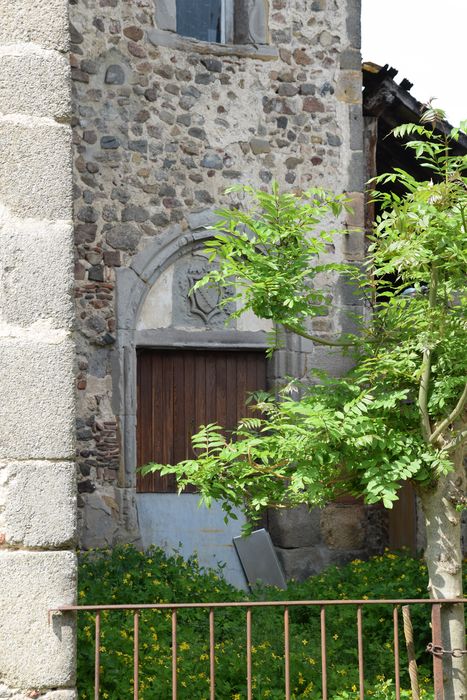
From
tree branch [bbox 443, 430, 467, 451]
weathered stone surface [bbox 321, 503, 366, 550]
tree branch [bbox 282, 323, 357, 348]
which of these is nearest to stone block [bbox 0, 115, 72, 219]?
tree branch [bbox 282, 323, 357, 348]

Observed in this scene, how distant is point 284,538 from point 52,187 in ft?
19.2

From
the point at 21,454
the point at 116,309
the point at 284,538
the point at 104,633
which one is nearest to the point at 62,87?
the point at 21,454

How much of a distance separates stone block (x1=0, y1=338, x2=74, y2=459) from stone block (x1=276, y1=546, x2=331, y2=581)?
5662 millimetres

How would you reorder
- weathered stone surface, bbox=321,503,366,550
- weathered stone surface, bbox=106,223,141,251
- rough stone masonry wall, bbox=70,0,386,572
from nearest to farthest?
rough stone masonry wall, bbox=70,0,386,572, weathered stone surface, bbox=106,223,141,251, weathered stone surface, bbox=321,503,366,550

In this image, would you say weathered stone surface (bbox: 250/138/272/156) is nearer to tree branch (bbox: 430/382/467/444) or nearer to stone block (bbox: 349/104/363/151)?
stone block (bbox: 349/104/363/151)

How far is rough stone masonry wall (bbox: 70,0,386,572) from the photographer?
26.7 ft

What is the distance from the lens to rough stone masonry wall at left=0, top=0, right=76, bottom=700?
10.7 feet

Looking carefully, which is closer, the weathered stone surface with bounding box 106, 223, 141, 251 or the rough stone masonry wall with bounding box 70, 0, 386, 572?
the rough stone masonry wall with bounding box 70, 0, 386, 572

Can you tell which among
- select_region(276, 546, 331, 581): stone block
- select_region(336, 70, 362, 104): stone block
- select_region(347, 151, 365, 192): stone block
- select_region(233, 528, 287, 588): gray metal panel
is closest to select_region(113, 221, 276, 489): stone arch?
select_region(233, 528, 287, 588): gray metal panel

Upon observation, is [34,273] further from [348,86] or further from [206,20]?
[348,86]

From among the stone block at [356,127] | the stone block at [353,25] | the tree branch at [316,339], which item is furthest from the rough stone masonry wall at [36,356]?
the stone block at [353,25]

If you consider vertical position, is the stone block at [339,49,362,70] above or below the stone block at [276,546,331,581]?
above

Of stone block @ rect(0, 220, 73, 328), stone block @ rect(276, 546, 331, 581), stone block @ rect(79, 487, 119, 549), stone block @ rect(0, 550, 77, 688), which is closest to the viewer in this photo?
stone block @ rect(0, 550, 77, 688)

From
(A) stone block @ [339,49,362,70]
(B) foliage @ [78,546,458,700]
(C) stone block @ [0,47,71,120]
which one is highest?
(A) stone block @ [339,49,362,70]
